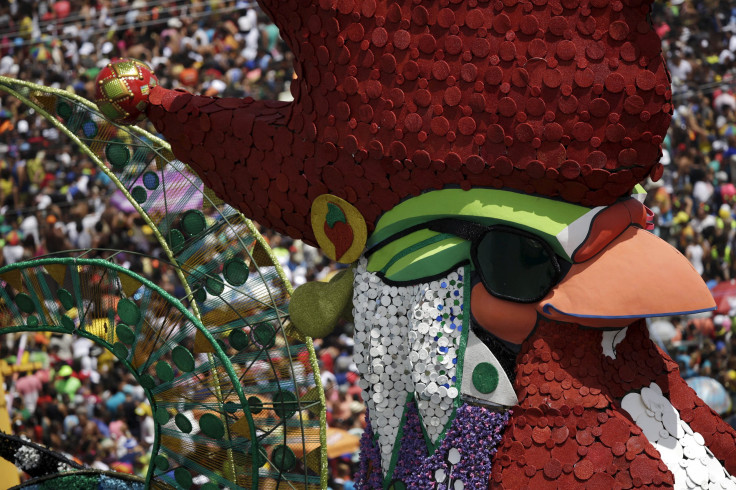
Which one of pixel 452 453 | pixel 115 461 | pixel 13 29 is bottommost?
pixel 115 461

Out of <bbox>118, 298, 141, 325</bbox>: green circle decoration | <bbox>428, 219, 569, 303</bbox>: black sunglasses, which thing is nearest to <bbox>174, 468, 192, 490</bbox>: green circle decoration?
<bbox>118, 298, 141, 325</bbox>: green circle decoration

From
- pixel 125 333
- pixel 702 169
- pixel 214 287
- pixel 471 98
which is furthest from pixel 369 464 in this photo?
pixel 702 169

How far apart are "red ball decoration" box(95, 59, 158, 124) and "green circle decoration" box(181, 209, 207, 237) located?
0.78m

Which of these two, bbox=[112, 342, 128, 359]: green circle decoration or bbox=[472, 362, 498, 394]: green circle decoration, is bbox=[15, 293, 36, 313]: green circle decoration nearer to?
bbox=[112, 342, 128, 359]: green circle decoration

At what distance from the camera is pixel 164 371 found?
13.4ft

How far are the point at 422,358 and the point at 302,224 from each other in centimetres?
72

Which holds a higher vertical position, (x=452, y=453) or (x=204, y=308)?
(x=452, y=453)

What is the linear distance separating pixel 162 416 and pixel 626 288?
6.54 feet

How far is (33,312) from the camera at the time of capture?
4.37m

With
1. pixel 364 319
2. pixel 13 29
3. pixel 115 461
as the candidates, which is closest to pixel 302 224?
pixel 364 319

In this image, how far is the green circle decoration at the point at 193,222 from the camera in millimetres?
4699

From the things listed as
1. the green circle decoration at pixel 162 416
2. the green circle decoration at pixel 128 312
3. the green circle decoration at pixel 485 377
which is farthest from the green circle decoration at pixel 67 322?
the green circle decoration at pixel 485 377

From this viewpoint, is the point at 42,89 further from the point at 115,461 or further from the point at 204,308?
the point at 115,461

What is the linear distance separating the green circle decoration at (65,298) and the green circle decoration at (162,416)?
1.93 feet
